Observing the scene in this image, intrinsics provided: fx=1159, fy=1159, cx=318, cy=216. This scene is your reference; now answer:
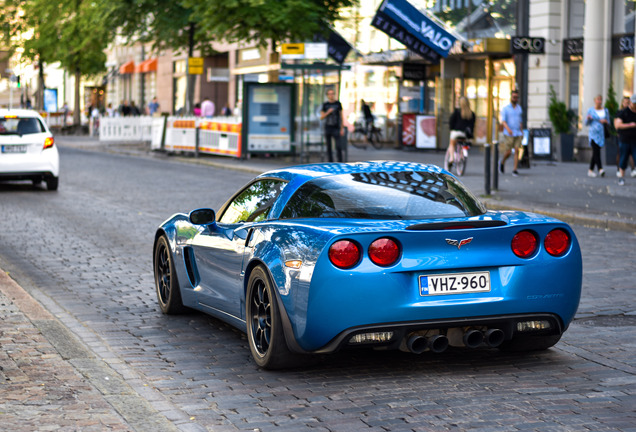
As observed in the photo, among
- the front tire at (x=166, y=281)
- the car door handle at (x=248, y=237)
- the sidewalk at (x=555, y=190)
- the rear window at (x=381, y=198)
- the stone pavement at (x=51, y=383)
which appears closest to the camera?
the stone pavement at (x=51, y=383)

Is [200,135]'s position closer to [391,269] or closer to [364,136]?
[364,136]

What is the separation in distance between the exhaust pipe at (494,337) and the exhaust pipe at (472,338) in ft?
0.13

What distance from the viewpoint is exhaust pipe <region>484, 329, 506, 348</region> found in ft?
20.5

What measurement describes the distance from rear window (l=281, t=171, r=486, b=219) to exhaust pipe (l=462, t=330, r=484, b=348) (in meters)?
0.72

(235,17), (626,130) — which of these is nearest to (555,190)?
(626,130)

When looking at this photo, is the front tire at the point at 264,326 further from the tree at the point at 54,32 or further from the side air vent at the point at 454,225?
the tree at the point at 54,32

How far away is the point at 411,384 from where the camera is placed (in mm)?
6098

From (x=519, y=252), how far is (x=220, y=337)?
7.42 ft

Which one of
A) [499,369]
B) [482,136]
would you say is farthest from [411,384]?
[482,136]

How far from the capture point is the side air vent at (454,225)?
6059 millimetres

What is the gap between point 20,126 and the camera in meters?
21.2

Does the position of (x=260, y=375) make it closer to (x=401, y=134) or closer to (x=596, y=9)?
(x=596, y=9)

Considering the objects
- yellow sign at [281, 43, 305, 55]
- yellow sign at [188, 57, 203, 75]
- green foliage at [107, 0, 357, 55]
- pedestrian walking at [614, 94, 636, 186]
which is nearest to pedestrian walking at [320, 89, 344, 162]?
yellow sign at [281, 43, 305, 55]

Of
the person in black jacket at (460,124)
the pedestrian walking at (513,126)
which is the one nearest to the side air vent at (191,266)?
the person in black jacket at (460,124)
